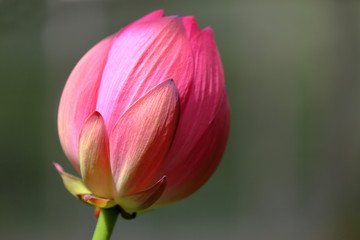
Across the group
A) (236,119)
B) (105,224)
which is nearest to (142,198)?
(105,224)

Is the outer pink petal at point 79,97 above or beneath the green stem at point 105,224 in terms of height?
above

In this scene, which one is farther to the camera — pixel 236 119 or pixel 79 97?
pixel 236 119

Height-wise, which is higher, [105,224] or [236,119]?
[105,224]

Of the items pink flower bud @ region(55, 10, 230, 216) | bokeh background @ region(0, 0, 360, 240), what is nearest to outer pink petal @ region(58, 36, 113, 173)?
pink flower bud @ region(55, 10, 230, 216)

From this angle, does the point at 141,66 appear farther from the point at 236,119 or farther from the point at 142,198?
the point at 236,119

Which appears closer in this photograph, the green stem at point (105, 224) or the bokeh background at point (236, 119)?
the green stem at point (105, 224)

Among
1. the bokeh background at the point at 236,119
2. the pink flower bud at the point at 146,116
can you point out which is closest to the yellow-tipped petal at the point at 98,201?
the pink flower bud at the point at 146,116

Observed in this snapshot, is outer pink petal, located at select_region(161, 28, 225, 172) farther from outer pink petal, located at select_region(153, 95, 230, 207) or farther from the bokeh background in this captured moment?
the bokeh background

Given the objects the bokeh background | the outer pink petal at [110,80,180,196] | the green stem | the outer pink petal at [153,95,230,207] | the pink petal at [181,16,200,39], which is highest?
the pink petal at [181,16,200,39]

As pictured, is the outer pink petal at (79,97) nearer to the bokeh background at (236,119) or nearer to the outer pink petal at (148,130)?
the outer pink petal at (148,130)
